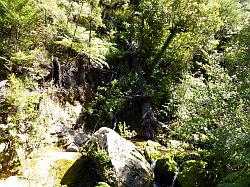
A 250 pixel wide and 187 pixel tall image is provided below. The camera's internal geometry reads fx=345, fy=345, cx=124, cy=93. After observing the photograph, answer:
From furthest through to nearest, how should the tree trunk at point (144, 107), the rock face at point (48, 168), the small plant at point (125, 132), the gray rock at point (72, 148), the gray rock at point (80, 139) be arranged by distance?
the tree trunk at point (144, 107) → the small plant at point (125, 132) → the gray rock at point (80, 139) → the gray rock at point (72, 148) → the rock face at point (48, 168)

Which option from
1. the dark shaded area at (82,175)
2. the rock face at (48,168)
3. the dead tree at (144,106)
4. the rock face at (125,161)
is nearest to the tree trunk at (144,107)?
the dead tree at (144,106)

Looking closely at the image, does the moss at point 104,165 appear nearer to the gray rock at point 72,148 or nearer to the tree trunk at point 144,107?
the gray rock at point 72,148

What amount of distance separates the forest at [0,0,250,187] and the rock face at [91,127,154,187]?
0.78 feet

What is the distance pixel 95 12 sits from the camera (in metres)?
12.0

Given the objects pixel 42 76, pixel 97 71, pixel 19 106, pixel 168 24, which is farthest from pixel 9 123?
pixel 168 24

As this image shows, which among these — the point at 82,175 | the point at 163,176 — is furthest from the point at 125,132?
the point at 82,175

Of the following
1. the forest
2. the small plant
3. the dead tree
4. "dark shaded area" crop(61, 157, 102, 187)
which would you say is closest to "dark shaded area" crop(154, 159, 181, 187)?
the forest

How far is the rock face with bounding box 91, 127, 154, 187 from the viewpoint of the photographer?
804cm

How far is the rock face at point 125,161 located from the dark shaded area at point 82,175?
53cm

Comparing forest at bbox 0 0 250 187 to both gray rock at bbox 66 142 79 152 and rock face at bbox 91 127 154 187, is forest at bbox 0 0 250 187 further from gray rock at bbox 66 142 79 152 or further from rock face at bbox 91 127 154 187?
gray rock at bbox 66 142 79 152

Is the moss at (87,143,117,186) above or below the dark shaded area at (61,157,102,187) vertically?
above

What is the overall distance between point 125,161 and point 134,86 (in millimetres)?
5115

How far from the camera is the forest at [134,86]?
846 cm

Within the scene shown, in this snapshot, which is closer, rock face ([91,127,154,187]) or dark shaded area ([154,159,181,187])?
rock face ([91,127,154,187])
